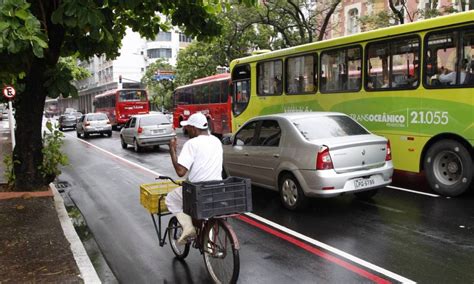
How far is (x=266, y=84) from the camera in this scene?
1345 centimetres

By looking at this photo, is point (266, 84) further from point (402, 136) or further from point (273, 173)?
point (273, 173)

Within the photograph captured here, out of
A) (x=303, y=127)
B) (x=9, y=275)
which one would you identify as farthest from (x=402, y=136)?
(x=9, y=275)

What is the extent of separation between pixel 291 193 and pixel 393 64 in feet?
12.4

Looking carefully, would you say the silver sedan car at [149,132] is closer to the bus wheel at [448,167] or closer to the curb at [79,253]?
the curb at [79,253]

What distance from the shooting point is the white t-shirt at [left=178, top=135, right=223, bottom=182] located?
4.52 m

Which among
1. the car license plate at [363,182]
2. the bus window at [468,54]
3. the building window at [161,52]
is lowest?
the car license plate at [363,182]

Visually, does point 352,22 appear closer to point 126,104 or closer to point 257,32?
point 257,32

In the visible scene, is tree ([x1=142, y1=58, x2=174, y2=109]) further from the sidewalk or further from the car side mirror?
the sidewalk

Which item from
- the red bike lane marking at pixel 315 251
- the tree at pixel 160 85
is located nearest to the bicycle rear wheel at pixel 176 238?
the red bike lane marking at pixel 315 251

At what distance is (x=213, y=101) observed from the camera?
2392 cm

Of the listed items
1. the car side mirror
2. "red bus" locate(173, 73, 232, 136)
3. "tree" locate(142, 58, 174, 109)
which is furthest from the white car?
"tree" locate(142, 58, 174, 109)

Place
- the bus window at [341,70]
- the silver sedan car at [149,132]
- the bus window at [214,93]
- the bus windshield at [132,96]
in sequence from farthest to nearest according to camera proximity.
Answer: the bus windshield at [132,96] → the bus window at [214,93] → the silver sedan car at [149,132] → the bus window at [341,70]

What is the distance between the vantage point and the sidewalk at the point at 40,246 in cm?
477

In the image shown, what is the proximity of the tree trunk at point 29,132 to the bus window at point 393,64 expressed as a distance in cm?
674
